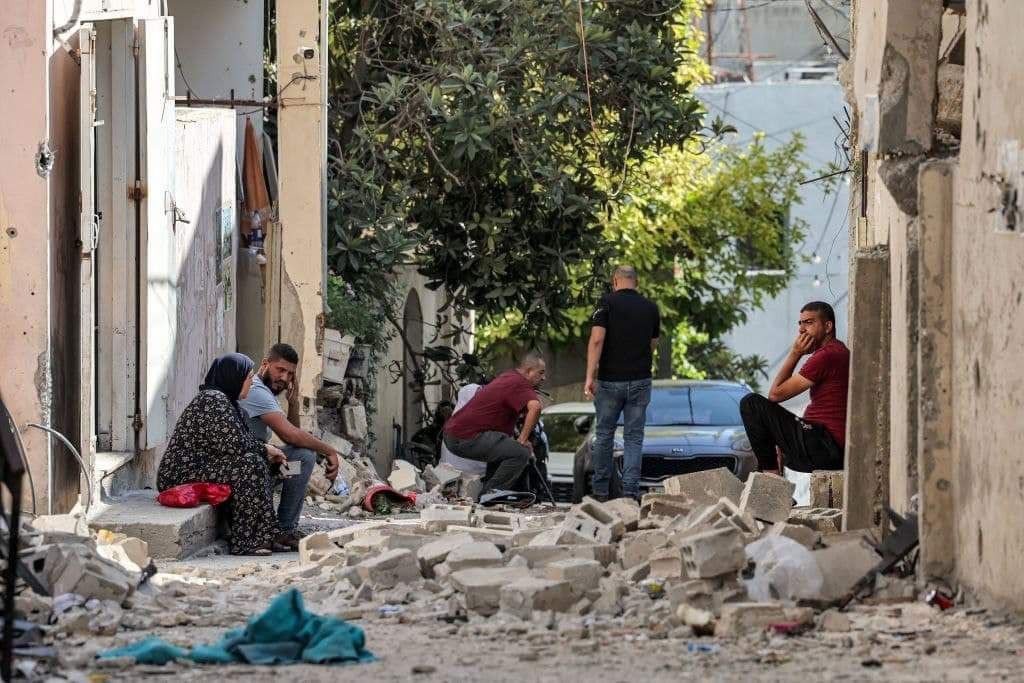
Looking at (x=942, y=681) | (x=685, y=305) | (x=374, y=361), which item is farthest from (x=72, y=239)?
(x=685, y=305)

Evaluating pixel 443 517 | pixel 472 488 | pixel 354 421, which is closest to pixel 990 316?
pixel 443 517

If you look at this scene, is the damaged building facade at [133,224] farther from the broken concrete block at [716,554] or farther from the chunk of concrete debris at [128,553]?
the broken concrete block at [716,554]

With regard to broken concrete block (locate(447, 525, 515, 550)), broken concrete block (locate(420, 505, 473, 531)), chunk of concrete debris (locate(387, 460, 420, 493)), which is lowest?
chunk of concrete debris (locate(387, 460, 420, 493))

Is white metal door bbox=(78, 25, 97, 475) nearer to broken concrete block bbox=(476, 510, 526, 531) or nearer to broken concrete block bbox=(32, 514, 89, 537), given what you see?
broken concrete block bbox=(32, 514, 89, 537)

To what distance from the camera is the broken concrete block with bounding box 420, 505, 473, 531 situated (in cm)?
910

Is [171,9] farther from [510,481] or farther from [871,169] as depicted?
[871,169]

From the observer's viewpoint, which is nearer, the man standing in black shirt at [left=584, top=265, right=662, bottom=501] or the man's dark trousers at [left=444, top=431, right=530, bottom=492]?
the man standing in black shirt at [left=584, top=265, right=662, bottom=501]

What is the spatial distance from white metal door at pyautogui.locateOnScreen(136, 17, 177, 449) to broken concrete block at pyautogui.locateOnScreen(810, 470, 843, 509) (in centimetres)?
415

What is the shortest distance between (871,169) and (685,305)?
53.7 ft

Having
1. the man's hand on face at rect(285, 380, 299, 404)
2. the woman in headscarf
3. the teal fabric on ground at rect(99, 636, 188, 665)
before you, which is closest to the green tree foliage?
the man's hand on face at rect(285, 380, 299, 404)

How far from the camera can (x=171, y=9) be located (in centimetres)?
1538

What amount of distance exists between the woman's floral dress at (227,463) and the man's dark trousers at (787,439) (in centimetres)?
300

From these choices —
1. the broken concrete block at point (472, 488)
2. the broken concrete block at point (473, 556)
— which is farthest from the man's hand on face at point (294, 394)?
the broken concrete block at point (473, 556)

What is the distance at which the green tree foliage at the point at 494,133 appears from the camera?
1591 centimetres
